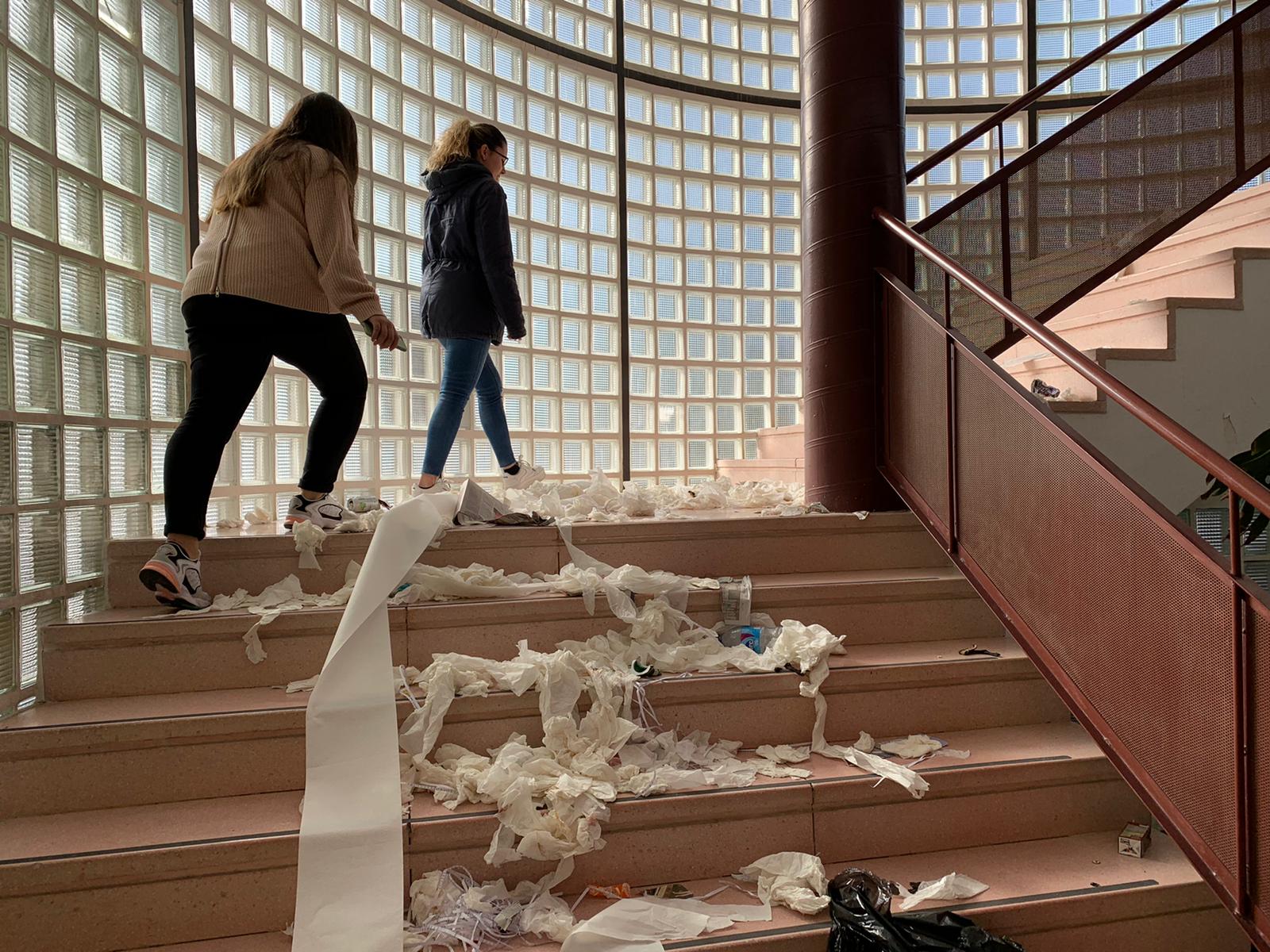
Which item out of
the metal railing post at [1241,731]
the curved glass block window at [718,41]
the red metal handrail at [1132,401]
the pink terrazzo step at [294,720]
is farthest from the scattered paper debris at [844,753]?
the curved glass block window at [718,41]

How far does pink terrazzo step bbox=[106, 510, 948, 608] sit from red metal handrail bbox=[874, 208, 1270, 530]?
885 millimetres

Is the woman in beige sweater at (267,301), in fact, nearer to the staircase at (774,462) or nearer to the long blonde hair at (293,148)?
the long blonde hair at (293,148)

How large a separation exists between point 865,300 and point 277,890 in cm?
247

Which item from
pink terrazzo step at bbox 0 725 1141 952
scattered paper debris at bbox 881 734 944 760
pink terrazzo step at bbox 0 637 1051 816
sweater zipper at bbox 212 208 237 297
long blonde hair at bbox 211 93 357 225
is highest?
long blonde hair at bbox 211 93 357 225

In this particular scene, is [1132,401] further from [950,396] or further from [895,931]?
[895,931]

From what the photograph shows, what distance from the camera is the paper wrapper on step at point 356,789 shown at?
1.59 meters

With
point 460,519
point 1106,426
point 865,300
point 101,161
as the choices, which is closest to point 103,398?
point 101,161

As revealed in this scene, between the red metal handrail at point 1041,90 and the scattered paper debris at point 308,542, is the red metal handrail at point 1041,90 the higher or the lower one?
the higher one

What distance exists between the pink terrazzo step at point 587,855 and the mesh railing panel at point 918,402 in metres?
0.80

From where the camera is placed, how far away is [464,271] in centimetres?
317

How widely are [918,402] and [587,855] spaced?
1705 mm

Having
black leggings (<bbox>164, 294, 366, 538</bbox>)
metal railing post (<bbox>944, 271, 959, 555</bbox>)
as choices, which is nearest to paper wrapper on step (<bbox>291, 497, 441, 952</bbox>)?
black leggings (<bbox>164, 294, 366, 538</bbox>)

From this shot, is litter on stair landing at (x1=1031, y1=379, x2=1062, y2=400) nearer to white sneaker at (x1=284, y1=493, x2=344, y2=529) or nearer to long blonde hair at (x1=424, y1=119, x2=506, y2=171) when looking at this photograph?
long blonde hair at (x1=424, y1=119, x2=506, y2=171)

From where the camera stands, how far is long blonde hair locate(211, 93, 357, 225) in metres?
2.33
